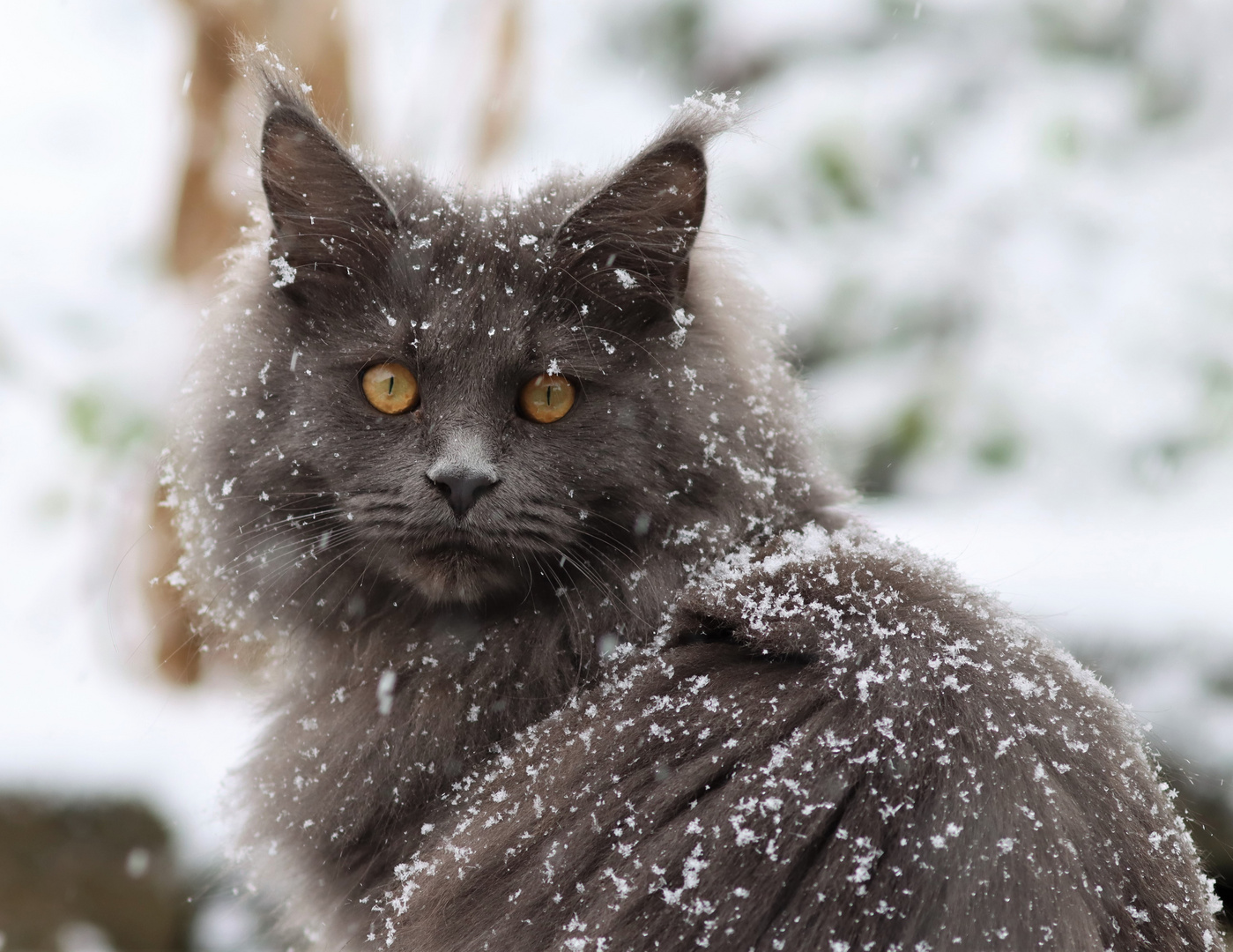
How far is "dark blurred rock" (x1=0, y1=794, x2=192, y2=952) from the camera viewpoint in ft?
9.66

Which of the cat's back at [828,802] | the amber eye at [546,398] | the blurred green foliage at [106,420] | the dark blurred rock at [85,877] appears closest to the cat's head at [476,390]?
the amber eye at [546,398]

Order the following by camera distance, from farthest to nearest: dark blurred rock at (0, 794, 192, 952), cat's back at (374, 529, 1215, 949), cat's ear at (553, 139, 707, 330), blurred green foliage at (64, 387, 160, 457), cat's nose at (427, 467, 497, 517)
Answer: blurred green foliage at (64, 387, 160, 457), dark blurred rock at (0, 794, 192, 952), cat's ear at (553, 139, 707, 330), cat's nose at (427, 467, 497, 517), cat's back at (374, 529, 1215, 949)

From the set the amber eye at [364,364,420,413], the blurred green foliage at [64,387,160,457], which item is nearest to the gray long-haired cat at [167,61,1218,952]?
the amber eye at [364,364,420,413]

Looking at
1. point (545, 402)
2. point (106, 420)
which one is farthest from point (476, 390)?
point (106, 420)

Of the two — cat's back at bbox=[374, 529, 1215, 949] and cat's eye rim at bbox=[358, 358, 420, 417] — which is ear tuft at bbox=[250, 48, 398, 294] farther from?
cat's back at bbox=[374, 529, 1215, 949]

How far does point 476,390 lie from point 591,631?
1.22 ft

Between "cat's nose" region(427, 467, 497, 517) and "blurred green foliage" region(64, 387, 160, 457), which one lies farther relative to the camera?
"blurred green foliage" region(64, 387, 160, 457)

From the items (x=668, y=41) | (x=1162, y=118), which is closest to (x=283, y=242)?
(x=668, y=41)

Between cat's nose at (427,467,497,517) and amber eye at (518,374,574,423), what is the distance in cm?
14

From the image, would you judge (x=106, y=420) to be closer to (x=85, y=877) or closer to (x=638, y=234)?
(x=85, y=877)

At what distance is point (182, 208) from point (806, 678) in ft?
10.7

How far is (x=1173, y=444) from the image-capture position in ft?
11.2

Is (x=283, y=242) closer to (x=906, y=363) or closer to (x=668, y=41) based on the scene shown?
(x=906, y=363)

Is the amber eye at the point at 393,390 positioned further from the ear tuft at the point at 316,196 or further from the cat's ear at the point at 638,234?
the cat's ear at the point at 638,234
